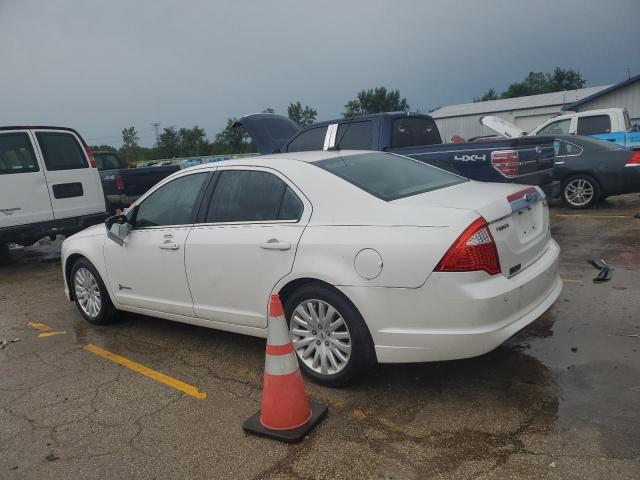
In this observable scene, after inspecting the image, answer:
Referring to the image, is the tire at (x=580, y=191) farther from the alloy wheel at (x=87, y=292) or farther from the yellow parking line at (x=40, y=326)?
the yellow parking line at (x=40, y=326)

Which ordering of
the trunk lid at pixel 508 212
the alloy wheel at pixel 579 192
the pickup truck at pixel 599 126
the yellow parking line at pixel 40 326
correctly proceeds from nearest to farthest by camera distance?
the trunk lid at pixel 508 212 < the yellow parking line at pixel 40 326 < the alloy wheel at pixel 579 192 < the pickup truck at pixel 599 126

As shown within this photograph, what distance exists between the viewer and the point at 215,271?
163 inches

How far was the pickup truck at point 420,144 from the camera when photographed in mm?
6781

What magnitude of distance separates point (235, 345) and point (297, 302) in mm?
1279

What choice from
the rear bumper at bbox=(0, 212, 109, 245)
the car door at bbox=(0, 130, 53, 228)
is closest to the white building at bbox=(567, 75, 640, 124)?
the rear bumper at bbox=(0, 212, 109, 245)

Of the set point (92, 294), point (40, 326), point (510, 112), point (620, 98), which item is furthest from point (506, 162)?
point (510, 112)

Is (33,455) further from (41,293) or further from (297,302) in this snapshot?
(41,293)

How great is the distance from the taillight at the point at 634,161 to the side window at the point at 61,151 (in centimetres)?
942

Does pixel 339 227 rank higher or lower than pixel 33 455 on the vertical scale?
higher

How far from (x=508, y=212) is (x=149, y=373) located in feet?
9.55

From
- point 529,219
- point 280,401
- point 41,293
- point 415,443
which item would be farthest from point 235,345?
point 41,293

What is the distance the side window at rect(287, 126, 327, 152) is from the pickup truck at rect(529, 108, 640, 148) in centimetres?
654

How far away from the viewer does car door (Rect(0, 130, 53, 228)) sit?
26.7 feet

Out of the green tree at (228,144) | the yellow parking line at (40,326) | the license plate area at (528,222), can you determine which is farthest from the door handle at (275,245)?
the green tree at (228,144)
